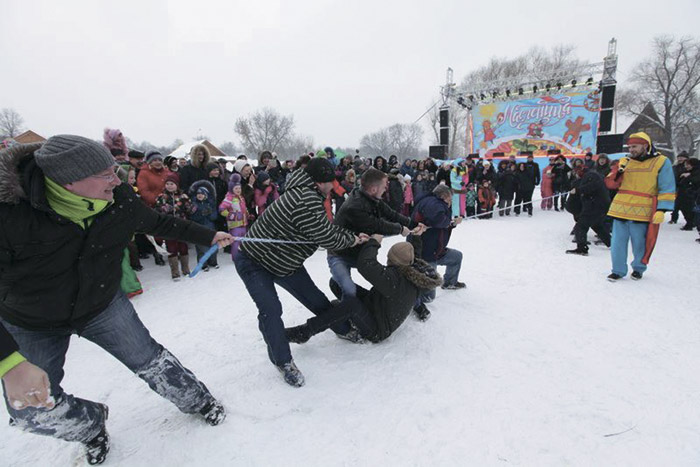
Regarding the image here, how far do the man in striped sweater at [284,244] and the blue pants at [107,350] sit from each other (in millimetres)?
597

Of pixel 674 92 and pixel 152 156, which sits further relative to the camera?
pixel 674 92

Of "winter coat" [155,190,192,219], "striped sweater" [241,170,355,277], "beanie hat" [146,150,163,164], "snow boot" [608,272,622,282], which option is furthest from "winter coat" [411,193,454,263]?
"beanie hat" [146,150,163,164]

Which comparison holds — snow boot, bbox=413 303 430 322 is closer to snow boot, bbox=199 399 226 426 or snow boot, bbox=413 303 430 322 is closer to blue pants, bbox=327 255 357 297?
blue pants, bbox=327 255 357 297

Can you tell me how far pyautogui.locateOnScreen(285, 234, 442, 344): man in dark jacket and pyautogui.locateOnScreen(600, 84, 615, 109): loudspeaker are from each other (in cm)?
2054

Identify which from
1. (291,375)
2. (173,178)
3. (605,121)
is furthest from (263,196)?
(605,121)

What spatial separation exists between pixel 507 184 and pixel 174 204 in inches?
358

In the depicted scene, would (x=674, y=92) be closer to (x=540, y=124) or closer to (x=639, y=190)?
(x=540, y=124)

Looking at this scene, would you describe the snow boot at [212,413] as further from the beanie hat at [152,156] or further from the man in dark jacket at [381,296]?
the beanie hat at [152,156]

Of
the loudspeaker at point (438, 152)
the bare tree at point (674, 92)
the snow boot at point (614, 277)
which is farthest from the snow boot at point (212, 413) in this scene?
the bare tree at point (674, 92)

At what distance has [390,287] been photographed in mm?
2771

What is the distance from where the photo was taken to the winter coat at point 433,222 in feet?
11.8

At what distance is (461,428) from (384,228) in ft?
5.78

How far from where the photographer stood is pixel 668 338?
9.95 feet

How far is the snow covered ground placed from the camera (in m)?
1.93
